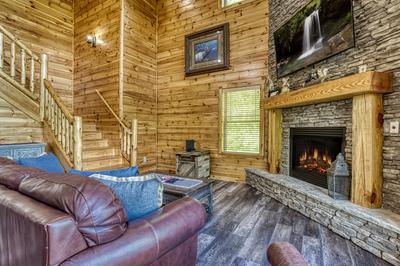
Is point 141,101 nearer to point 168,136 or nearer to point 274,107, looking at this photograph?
point 168,136

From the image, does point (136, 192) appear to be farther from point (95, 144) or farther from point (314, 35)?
point (95, 144)

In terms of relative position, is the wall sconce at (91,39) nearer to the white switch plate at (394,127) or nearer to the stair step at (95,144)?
the stair step at (95,144)

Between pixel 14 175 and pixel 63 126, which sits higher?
pixel 63 126

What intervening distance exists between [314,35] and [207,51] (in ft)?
8.14

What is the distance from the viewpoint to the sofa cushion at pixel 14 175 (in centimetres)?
135

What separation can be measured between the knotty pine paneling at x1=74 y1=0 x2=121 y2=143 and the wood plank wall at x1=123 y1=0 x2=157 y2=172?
217 mm

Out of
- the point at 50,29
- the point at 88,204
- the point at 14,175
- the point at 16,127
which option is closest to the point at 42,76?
the point at 16,127

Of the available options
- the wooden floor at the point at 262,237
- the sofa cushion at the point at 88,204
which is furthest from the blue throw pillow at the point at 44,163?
the wooden floor at the point at 262,237

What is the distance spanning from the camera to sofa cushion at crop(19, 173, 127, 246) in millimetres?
961

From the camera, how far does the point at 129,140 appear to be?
4.41 meters

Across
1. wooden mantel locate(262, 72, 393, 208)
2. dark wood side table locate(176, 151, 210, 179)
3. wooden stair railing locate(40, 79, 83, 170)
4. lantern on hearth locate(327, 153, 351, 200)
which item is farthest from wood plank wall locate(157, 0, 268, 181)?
wooden stair railing locate(40, 79, 83, 170)

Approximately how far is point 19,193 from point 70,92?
17.1 feet

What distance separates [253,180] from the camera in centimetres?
419

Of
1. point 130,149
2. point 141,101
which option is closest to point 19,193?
point 130,149
